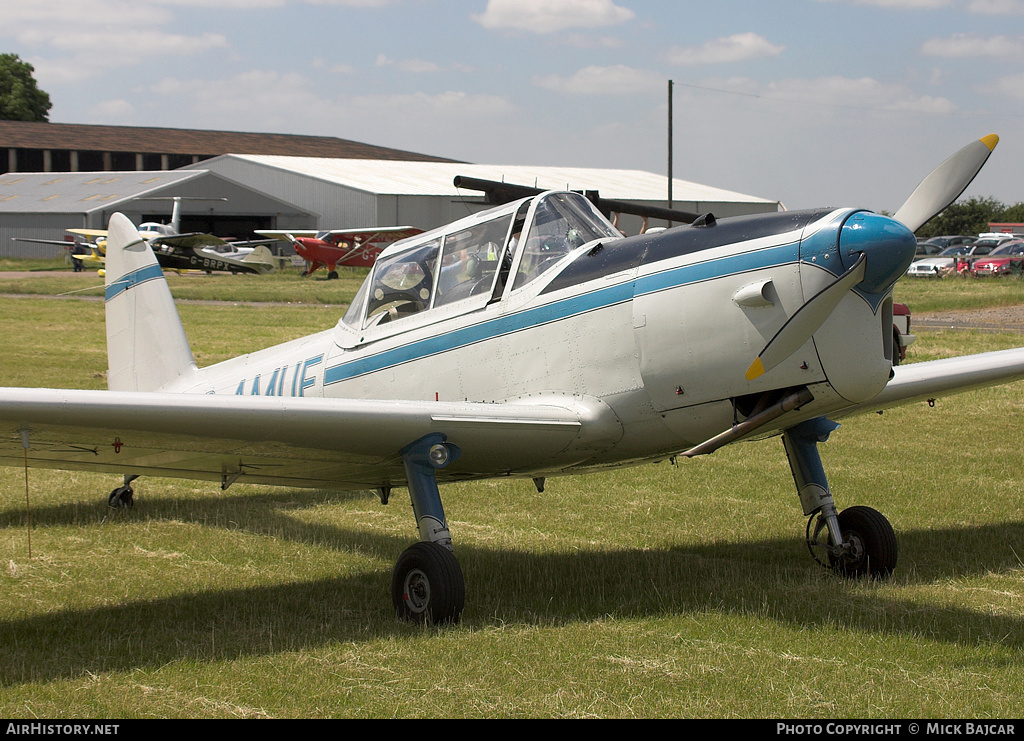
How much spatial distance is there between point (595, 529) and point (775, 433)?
7.88 feet

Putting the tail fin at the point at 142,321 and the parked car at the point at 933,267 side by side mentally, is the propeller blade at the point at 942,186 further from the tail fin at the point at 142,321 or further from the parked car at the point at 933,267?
the parked car at the point at 933,267

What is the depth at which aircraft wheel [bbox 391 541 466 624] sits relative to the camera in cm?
552

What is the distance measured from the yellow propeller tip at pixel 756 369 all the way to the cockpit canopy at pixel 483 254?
1.47 metres

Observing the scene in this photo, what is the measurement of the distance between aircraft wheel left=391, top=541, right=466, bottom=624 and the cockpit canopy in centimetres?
162

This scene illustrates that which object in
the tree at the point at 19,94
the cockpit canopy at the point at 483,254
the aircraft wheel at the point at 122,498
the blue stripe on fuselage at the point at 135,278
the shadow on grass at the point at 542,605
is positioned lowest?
the aircraft wheel at the point at 122,498

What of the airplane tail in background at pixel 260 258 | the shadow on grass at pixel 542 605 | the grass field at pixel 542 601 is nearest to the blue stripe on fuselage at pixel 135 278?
the grass field at pixel 542 601

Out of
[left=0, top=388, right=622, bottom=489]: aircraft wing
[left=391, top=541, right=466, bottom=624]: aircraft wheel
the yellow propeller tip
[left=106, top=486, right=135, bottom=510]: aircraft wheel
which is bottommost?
[left=106, top=486, right=135, bottom=510]: aircraft wheel

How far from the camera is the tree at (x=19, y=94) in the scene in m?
106

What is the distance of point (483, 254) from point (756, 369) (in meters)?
2.02

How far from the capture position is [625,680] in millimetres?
4652

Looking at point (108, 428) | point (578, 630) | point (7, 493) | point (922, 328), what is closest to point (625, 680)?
point (578, 630)

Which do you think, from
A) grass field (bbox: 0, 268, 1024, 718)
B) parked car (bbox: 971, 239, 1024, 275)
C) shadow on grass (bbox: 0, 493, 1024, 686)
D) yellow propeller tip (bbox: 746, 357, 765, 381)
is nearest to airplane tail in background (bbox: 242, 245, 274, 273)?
parked car (bbox: 971, 239, 1024, 275)

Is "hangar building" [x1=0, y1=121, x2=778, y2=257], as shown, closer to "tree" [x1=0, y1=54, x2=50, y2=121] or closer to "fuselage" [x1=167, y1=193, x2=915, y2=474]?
"tree" [x1=0, y1=54, x2=50, y2=121]

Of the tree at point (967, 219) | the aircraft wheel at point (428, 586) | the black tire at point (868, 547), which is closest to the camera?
the aircraft wheel at point (428, 586)
